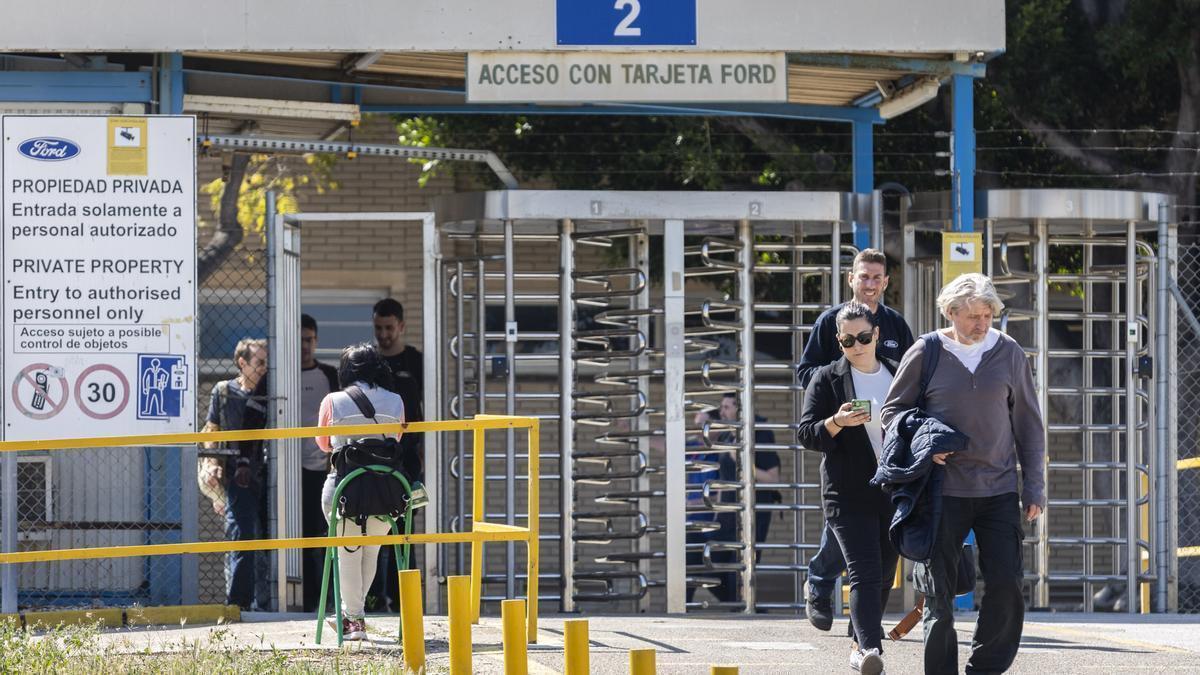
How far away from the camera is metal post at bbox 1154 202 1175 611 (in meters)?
11.0

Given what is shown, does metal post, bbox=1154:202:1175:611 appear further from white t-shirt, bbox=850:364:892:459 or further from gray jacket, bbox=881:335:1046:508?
gray jacket, bbox=881:335:1046:508

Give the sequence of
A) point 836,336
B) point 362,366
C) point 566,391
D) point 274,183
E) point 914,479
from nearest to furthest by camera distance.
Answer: point 914,479
point 836,336
point 362,366
point 566,391
point 274,183

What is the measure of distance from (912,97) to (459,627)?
6046mm

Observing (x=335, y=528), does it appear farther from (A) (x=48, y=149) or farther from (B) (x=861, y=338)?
(A) (x=48, y=149)

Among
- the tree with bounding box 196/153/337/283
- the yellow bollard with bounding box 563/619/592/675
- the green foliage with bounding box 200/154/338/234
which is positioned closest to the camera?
the yellow bollard with bounding box 563/619/592/675

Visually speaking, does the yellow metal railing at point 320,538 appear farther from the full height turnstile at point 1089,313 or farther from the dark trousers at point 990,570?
the full height turnstile at point 1089,313

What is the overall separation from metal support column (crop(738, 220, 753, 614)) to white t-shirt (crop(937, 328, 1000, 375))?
402cm

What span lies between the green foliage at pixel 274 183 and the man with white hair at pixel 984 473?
1015 cm

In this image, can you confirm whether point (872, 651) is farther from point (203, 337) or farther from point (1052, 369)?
point (203, 337)

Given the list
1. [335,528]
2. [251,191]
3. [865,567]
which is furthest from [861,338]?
[251,191]

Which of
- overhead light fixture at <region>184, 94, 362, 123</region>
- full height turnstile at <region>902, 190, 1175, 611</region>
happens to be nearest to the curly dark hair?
overhead light fixture at <region>184, 94, 362, 123</region>

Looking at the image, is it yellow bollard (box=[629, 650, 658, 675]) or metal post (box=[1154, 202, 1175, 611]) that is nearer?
yellow bollard (box=[629, 650, 658, 675])

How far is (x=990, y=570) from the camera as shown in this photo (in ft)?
22.1

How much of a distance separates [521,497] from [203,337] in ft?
11.3
